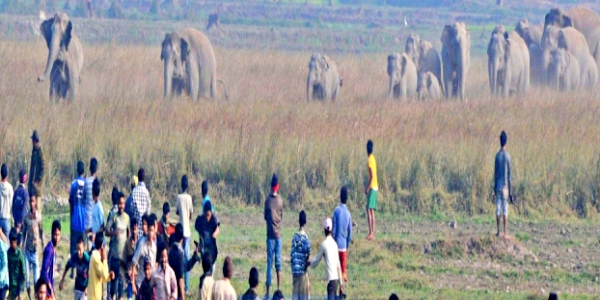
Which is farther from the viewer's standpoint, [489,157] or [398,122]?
[398,122]

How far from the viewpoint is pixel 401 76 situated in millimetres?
37250

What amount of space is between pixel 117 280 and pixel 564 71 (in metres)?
28.0

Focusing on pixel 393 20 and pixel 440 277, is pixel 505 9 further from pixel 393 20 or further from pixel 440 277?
pixel 440 277

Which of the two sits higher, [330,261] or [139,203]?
[139,203]

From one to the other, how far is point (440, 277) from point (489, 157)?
5.77m


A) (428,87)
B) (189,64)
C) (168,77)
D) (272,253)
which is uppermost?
(272,253)

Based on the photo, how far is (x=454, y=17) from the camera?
85812 millimetres

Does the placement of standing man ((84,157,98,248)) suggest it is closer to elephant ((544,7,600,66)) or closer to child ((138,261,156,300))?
child ((138,261,156,300))

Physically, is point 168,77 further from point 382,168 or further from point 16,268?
point 16,268

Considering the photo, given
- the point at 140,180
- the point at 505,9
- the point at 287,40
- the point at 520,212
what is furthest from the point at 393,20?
the point at 140,180

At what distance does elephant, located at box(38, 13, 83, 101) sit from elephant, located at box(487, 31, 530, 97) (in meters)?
12.3

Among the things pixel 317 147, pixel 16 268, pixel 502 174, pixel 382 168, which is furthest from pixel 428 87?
pixel 16 268

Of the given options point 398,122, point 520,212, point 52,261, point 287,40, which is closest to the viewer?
point 52,261

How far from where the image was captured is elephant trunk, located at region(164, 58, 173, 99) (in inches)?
1284
